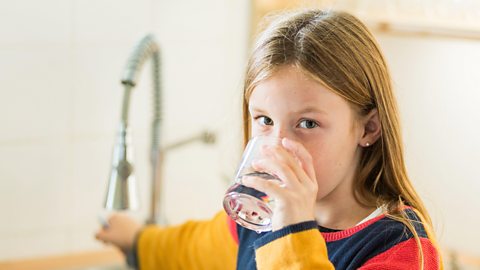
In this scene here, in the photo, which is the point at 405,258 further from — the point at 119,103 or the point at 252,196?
the point at 119,103

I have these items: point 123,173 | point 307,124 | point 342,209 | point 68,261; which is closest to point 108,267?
point 68,261

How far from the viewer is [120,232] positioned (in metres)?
1.41

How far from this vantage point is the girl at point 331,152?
0.88m

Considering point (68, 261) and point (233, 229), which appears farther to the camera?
point (68, 261)

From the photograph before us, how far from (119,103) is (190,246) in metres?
0.57

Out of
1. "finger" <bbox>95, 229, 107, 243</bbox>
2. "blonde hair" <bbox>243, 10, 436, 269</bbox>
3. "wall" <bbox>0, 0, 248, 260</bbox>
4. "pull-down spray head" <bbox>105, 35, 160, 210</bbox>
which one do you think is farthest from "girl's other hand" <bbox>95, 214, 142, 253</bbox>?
"blonde hair" <bbox>243, 10, 436, 269</bbox>

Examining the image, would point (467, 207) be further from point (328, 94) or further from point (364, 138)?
point (328, 94)

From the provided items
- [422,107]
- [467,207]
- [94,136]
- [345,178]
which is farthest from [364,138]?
[94,136]

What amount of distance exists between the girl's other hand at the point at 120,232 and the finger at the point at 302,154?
605 mm

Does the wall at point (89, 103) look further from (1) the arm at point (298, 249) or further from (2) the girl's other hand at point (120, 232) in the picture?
(1) the arm at point (298, 249)

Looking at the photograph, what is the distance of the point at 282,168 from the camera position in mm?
877

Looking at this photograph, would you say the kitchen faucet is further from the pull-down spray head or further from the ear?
the ear

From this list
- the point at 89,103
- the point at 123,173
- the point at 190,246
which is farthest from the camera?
the point at 89,103

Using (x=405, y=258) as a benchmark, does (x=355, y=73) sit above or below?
above
